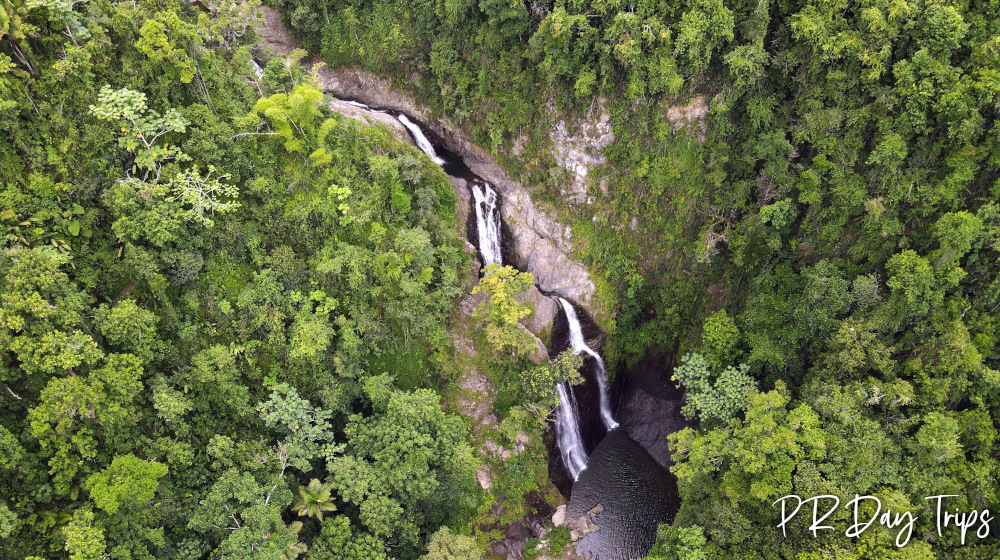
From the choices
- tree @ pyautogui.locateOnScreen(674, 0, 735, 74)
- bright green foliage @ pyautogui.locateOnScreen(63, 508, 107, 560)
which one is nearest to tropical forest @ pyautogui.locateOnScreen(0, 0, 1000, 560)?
bright green foliage @ pyautogui.locateOnScreen(63, 508, 107, 560)

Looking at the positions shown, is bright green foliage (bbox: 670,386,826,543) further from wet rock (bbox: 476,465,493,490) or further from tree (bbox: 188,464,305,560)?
tree (bbox: 188,464,305,560)

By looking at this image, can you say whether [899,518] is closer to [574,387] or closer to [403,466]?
[574,387]

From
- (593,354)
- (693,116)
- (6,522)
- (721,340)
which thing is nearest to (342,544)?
(6,522)

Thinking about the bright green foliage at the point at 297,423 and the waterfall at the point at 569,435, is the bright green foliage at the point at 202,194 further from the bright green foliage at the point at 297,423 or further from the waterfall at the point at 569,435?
the waterfall at the point at 569,435

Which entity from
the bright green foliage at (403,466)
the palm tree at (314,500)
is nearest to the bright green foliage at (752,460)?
the bright green foliage at (403,466)

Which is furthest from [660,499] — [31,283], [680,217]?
[31,283]

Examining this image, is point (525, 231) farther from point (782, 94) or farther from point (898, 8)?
point (898, 8)
